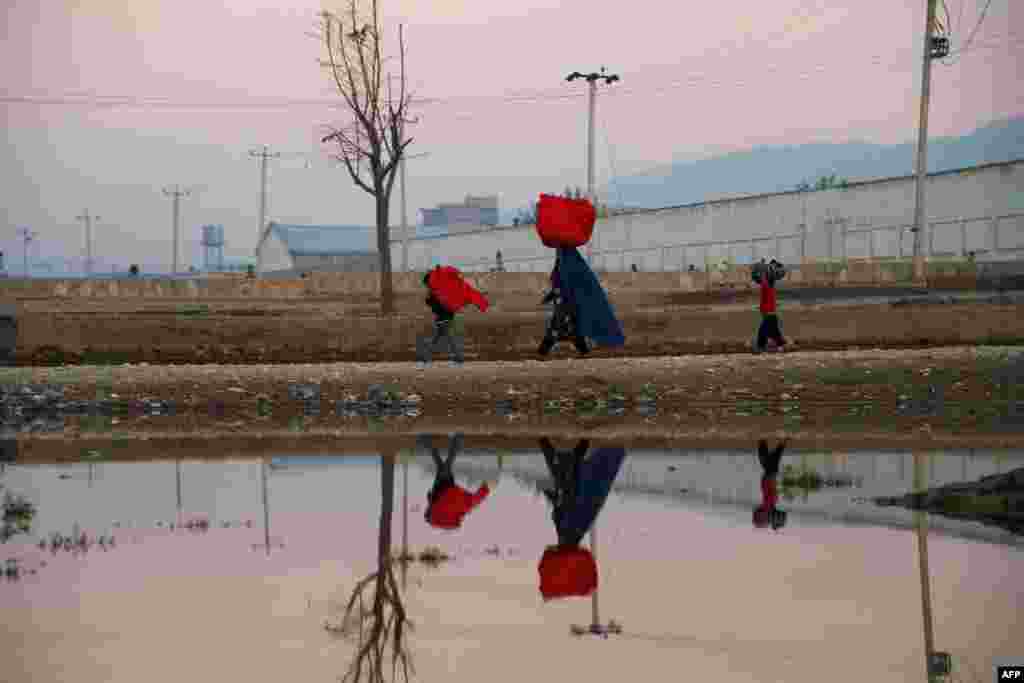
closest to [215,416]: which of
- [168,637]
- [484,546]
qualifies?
[484,546]

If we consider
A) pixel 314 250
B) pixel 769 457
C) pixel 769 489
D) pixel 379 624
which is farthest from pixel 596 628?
pixel 314 250

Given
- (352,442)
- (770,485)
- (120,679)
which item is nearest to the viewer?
(120,679)

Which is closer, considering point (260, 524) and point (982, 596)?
point (982, 596)

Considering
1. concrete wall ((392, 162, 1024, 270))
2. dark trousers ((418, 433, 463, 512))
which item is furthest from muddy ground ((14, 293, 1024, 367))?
concrete wall ((392, 162, 1024, 270))

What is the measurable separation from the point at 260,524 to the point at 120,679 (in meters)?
4.98

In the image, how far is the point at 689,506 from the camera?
1345 cm

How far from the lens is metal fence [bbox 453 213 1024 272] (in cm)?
7538

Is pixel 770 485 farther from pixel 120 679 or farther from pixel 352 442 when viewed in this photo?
pixel 120 679

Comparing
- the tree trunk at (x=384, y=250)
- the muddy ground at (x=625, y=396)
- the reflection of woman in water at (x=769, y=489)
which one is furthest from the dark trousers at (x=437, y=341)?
the tree trunk at (x=384, y=250)

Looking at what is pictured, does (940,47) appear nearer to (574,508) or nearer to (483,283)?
(483,283)

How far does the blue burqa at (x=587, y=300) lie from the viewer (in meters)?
26.9

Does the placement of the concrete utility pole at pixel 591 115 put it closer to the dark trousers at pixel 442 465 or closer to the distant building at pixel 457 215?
the dark trousers at pixel 442 465

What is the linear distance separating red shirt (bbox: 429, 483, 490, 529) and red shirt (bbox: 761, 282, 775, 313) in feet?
52.3

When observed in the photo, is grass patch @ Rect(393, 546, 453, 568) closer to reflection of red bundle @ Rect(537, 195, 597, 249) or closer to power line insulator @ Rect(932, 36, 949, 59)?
reflection of red bundle @ Rect(537, 195, 597, 249)
